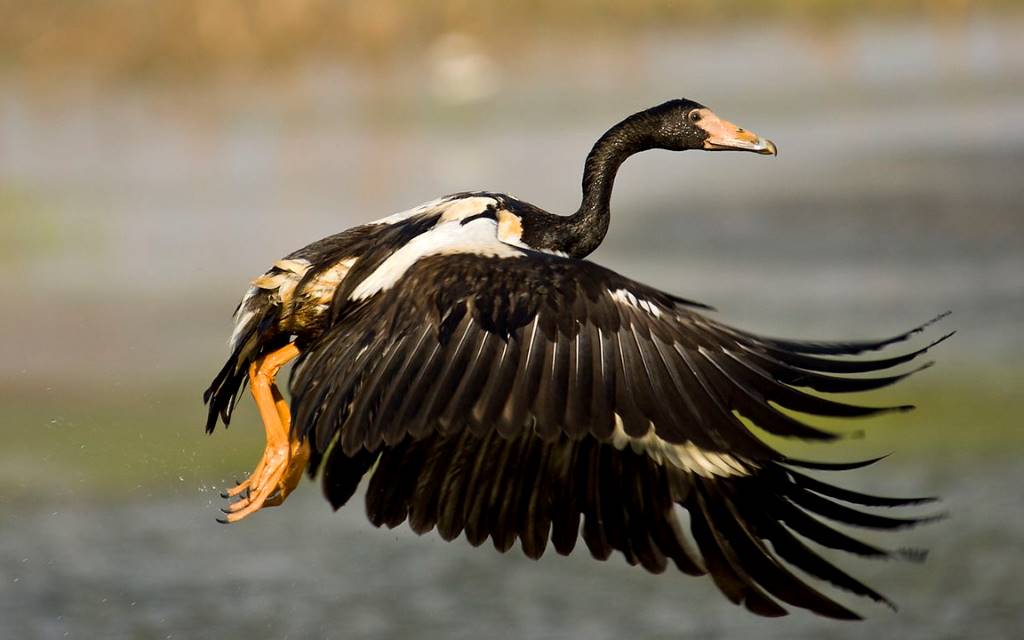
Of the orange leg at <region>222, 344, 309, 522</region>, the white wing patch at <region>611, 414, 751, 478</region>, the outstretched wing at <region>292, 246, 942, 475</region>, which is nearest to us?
the outstretched wing at <region>292, 246, 942, 475</region>

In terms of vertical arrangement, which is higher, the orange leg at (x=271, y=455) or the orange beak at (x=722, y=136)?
the orange beak at (x=722, y=136)

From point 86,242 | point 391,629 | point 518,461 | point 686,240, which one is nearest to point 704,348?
point 518,461

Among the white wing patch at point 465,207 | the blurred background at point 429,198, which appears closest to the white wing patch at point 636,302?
the white wing patch at point 465,207

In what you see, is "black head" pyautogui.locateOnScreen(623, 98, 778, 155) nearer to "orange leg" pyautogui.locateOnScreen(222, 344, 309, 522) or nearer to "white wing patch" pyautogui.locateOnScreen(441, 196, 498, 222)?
"white wing patch" pyautogui.locateOnScreen(441, 196, 498, 222)

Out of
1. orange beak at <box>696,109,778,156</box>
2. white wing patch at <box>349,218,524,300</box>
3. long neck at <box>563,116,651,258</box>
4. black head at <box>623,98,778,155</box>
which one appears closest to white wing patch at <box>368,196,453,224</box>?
white wing patch at <box>349,218,524,300</box>

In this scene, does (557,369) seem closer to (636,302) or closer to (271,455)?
(636,302)

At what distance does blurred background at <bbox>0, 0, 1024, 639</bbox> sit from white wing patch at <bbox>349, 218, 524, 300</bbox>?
3.81 metres

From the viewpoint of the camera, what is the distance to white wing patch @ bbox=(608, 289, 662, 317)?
6574 mm

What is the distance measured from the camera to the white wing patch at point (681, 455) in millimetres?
6887

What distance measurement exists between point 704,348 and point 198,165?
14.7 m

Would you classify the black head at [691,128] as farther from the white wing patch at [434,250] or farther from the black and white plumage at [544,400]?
the white wing patch at [434,250]

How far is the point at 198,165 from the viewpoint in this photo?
20500 millimetres

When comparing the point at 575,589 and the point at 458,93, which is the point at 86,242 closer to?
the point at 458,93

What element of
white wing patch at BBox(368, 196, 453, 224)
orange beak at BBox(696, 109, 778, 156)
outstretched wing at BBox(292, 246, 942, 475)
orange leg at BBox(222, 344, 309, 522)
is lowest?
orange leg at BBox(222, 344, 309, 522)
